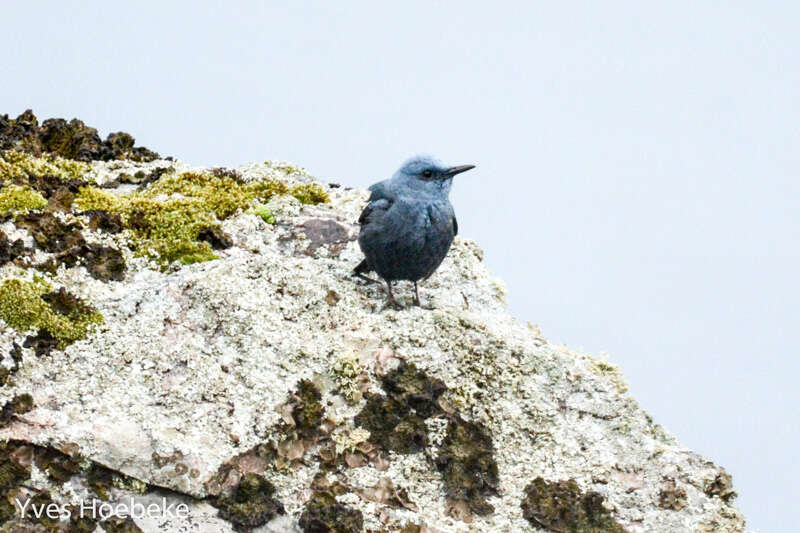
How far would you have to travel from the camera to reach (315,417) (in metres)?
7.83

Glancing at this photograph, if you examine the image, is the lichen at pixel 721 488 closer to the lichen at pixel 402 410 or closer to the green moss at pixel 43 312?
the lichen at pixel 402 410

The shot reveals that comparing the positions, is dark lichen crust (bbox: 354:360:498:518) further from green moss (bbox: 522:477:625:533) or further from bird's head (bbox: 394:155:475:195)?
bird's head (bbox: 394:155:475:195)

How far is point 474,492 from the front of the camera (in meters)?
7.88

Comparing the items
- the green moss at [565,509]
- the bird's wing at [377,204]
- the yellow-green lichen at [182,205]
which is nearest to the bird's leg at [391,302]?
the bird's wing at [377,204]

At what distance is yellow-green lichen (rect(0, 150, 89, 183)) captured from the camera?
10.7 meters

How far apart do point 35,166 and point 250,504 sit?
5765 mm

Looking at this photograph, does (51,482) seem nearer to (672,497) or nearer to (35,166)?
(672,497)

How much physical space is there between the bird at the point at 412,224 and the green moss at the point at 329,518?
7.42 ft

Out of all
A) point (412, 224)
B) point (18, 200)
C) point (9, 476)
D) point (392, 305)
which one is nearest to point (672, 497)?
point (392, 305)

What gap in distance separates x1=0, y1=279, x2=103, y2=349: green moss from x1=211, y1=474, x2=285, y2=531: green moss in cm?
192

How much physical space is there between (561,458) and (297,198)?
435 cm

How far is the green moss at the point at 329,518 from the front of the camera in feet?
23.6

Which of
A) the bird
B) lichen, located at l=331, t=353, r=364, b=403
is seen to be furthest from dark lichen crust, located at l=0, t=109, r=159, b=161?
lichen, located at l=331, t=353, r=364, b=403

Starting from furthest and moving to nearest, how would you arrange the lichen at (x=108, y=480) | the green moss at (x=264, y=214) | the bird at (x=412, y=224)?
1. the green moss at (x=264, y=214)
2. the bird at (x=412, y=224)
3. the lichen at (x=108, y=480)
